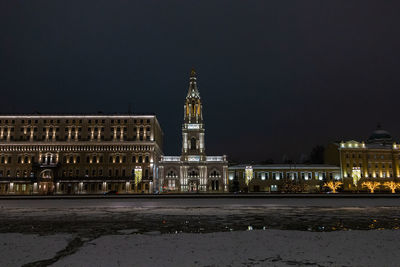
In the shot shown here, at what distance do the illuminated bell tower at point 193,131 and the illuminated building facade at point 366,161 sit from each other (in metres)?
39.8

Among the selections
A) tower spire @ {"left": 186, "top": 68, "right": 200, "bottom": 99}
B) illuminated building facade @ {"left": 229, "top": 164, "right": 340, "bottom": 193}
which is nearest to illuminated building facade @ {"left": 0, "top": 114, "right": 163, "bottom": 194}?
tower spire @ {"left": 186, "top": 68, "right": 200, "bottom": 99}

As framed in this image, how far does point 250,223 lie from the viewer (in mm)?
18078

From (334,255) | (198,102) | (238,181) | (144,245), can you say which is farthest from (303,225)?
(198,102)

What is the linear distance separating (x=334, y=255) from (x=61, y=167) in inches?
3196

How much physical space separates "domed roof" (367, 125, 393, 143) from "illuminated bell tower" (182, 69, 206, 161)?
64.6m

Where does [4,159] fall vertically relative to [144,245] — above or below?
above

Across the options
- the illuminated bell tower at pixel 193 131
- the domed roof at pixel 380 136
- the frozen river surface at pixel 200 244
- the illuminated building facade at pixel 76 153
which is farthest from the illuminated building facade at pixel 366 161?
the frozen river surface at pixel 200 244

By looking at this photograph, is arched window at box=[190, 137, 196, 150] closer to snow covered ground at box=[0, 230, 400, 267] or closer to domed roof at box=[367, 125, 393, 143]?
domed roof at box=[367, 125, 393, 143]

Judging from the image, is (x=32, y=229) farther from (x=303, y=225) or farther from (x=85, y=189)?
(x=85, y=189)

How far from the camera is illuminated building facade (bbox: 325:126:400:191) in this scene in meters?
88.1

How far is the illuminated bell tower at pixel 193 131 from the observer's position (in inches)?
3337

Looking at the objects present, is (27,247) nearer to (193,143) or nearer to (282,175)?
(193,143)

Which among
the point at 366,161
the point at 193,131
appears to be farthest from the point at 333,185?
the point at 193,131

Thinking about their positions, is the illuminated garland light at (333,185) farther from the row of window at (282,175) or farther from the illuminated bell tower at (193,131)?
the illuminated bell tower at (193,131)
